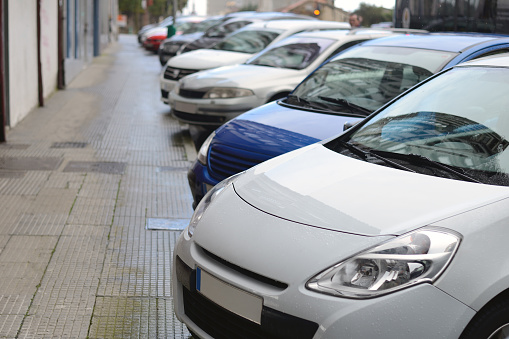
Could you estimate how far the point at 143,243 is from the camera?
555cm

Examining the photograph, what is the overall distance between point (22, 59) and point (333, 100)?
6774 mm

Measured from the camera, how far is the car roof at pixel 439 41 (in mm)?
6199

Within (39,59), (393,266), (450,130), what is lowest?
(393,266)

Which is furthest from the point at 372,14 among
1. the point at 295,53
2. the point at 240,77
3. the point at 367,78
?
the point at 367,78

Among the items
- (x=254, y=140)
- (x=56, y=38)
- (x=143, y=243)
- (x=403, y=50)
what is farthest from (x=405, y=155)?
(x=56, y=38)

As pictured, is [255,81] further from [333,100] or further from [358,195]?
[358,195]

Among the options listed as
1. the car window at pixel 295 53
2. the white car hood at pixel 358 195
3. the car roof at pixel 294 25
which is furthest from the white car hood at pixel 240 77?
the white car hood at pixel 358 195

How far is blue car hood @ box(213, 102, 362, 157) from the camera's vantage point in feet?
17.6

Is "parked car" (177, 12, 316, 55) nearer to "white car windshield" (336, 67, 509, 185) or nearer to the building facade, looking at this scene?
the building facade

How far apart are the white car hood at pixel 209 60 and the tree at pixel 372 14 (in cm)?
4426

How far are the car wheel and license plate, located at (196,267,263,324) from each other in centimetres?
81

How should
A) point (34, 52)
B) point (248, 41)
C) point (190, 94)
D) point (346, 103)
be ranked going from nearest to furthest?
point (346, 103) < point (190, 94) < point (34, 52) < point (248, 41)

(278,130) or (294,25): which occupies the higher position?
(294,25)

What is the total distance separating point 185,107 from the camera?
953 centimetres
